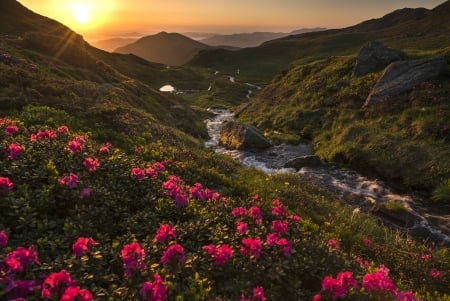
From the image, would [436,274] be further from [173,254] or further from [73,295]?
[73,295]

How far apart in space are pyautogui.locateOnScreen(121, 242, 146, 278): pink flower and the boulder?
1989 centimetres

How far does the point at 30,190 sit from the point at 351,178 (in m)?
19.4

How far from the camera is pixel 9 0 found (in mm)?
88688

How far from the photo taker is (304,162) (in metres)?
25.1

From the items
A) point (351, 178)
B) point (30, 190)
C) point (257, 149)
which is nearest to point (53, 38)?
point (257, 149)

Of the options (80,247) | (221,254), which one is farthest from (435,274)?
(80,247)

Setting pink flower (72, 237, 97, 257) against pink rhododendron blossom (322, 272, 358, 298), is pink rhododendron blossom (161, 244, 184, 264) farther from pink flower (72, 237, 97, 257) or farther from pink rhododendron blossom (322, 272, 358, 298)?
pink rhododendron blossom (322, 272, 358, 298)

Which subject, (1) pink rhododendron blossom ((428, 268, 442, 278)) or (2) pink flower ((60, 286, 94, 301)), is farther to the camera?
(1) pink rhododendron blossom ((428, 268, 442, 278))

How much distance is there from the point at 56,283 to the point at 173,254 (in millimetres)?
1867

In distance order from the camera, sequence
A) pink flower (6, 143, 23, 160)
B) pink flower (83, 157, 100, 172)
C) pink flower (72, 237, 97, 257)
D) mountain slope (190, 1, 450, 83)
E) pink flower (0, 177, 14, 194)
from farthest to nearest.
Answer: mountain slope (190, 1, 450, 83), pink flower (83, 157, 100, 172), pink flower (6, 143, 23, 160), pink flower (0, 177, 14, 194), pink flower (72, 237, 97, 257)

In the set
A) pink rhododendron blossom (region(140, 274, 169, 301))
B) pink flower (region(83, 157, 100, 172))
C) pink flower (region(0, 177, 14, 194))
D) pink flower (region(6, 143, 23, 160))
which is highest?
pink flower (region(6, 143, 23, 160))

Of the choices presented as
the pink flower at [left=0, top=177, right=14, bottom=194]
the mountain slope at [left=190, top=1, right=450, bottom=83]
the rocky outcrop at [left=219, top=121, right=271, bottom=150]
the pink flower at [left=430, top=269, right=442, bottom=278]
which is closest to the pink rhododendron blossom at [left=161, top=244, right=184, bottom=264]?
the pink flower at [left=0, top=177, right=14, bottom=194]

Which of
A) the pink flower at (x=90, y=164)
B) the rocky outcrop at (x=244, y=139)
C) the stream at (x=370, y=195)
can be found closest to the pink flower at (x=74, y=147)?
the pink flower at (x=90, y=164)

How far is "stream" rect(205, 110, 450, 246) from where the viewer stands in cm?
1588
